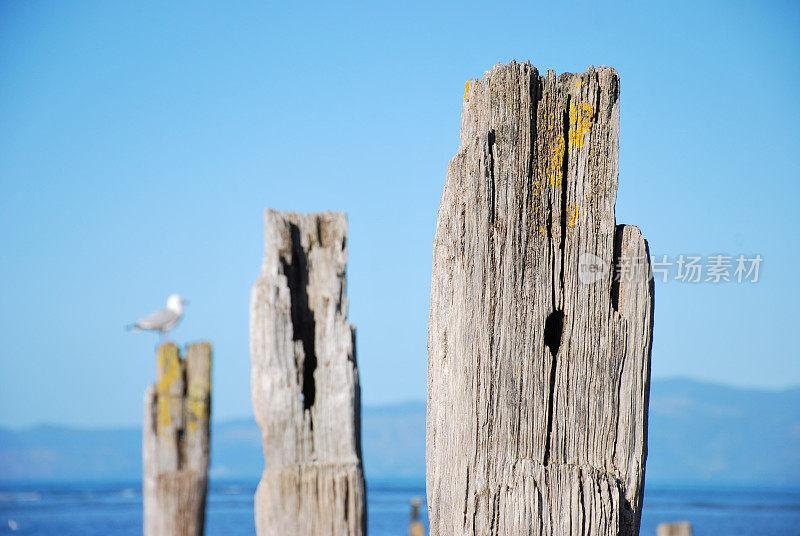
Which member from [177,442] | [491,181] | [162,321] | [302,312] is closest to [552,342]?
[491,181]

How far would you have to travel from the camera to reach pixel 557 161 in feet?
13.9

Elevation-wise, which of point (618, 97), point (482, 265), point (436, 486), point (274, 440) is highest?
point (618, 97)

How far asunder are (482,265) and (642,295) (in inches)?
34.3

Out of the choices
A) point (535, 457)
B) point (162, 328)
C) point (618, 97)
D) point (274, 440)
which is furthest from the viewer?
point (162, 328)

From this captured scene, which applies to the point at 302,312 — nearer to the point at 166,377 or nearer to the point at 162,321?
the point at 166,377

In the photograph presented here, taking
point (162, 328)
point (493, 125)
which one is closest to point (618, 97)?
point (493, 125)

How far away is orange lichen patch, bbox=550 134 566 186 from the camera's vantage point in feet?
13.9

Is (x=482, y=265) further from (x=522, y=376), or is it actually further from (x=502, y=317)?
(x=522, y=376)

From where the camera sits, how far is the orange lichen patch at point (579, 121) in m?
4.28

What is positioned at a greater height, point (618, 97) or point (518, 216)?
point (618, 97)

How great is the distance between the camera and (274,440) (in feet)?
11.6

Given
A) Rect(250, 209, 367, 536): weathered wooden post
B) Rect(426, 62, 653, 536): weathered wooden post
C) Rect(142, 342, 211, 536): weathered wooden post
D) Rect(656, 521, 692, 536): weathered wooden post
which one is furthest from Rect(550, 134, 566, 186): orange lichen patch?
Rect(656, 521, 692, 536): weathered wooden post

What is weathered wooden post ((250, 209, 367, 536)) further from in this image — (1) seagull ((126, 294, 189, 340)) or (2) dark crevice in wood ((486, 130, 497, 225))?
(1) seagull ((126, 294, 189, 340))

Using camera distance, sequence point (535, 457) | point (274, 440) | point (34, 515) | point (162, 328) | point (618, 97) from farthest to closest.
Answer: point (34, 515) < point (162, 328) < point (618, 97) < point (535, 457) < point (274, 440)
